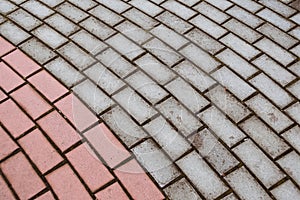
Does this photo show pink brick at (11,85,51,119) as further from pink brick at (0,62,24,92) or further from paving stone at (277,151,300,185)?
paving stone at (277,151,300,185)

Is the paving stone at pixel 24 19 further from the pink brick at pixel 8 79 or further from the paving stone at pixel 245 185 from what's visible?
the paving stone at pixel 245 185

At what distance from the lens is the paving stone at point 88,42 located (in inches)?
110

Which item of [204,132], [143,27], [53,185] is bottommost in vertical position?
[53,185]

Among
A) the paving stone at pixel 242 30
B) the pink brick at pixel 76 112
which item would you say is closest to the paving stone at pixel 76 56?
the pink brick at pixel 76 112

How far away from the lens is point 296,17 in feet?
9.72

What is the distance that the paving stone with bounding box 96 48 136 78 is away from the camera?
262cm

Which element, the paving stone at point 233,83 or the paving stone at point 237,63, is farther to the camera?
the paving stone at point 237,63

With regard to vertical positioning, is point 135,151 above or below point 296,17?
below

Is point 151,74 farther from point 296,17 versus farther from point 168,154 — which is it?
point 296,17

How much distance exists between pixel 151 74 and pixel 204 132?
2.14 ft

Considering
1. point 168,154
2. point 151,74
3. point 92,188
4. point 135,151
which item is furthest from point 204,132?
point 92,188

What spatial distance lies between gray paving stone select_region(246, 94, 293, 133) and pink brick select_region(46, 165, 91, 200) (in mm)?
1303

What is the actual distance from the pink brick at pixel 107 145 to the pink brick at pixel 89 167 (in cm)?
5

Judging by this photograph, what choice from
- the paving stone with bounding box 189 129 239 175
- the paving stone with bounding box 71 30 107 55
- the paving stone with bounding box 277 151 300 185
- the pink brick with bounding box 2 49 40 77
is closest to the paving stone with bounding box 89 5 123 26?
the paving stone with bounding box 71 30 107 55
